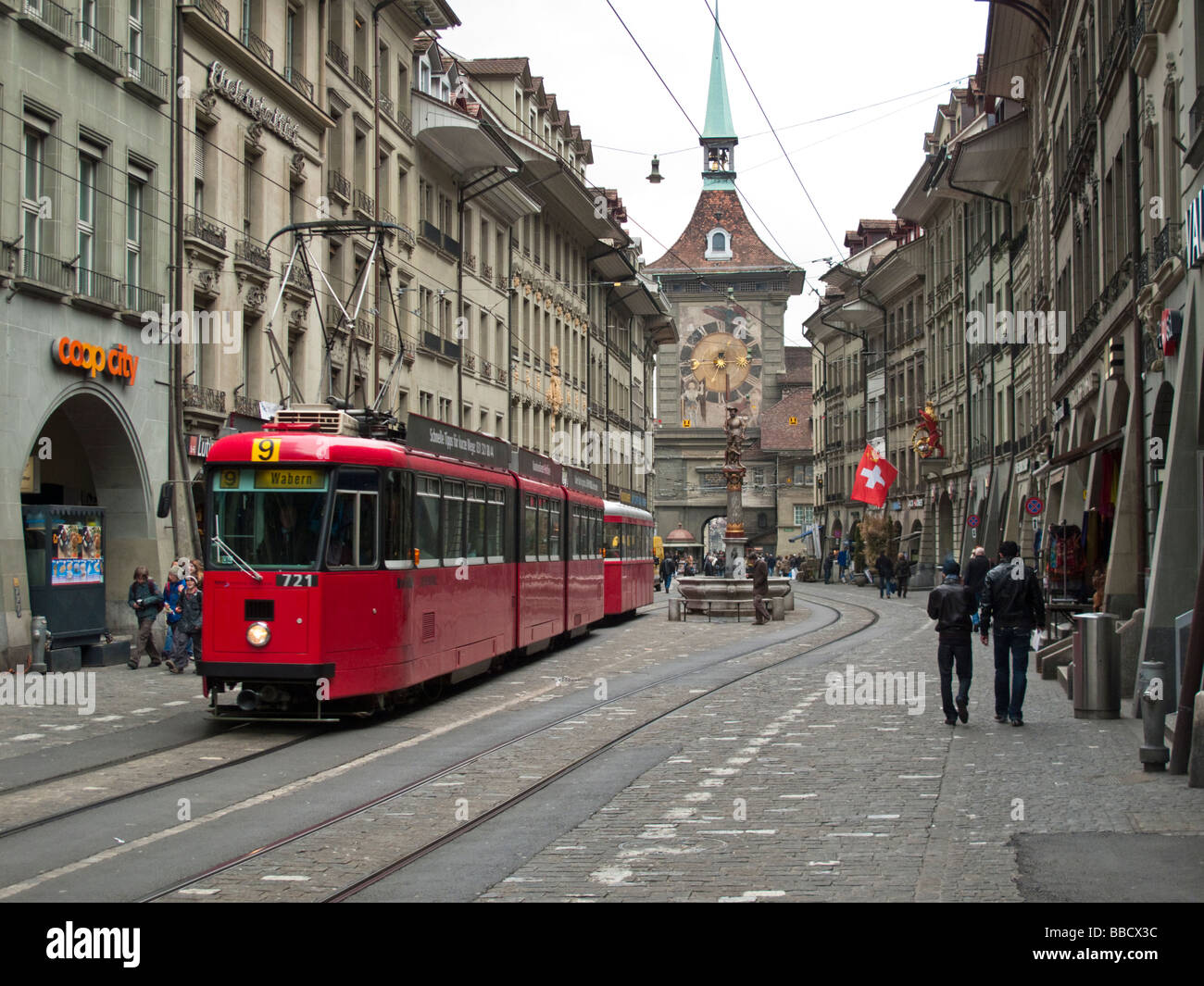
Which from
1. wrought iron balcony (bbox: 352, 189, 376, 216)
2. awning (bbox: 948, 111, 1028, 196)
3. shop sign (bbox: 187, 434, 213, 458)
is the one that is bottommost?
shop sign (bbox: 187, 434, 213, 458)

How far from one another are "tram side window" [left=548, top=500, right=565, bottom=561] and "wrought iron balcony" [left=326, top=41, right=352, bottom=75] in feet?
47.2

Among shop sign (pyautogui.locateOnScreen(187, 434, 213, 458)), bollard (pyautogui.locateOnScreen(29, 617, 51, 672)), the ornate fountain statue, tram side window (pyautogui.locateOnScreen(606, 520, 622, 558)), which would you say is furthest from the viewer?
the ornate fountain statue

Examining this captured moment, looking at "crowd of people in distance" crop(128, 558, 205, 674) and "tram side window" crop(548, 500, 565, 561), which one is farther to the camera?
"tram side window" crop(548, 500, 565, 561)

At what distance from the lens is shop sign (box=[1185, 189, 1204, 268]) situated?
52.2 feet

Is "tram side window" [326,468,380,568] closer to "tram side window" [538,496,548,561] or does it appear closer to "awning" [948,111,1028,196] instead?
"tram side window" [538,496,548,561]

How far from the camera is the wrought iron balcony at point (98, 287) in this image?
2380cm

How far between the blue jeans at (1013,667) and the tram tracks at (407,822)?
348 centimetres

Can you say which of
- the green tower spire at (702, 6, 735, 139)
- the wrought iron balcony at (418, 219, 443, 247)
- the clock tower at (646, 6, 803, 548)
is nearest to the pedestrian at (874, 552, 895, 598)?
the wrought iron balcony at (418, 219, 443, 247)

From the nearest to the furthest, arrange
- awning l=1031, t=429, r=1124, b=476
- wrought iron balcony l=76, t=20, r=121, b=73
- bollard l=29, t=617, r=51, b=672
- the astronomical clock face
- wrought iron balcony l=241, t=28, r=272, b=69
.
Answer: bollard l=29, t=617, r=51, b=672
awning l=1031, t=429, r=1124, b=476
wrought iron balcony l=76, t=20, r=121, b=73
wrought iron balcony l=241, t=28, r=272, b=69
the astronomical clock face

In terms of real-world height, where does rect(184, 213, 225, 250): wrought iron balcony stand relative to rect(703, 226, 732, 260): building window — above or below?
below

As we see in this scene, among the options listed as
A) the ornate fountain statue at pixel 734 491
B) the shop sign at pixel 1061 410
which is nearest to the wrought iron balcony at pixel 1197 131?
the shop sign at pixel 1061 410

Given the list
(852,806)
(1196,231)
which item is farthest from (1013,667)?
(852,806)

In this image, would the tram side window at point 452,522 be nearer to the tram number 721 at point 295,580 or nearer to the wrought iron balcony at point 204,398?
the tram number 721 at point 295,580

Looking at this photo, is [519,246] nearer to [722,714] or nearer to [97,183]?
[97,183]
